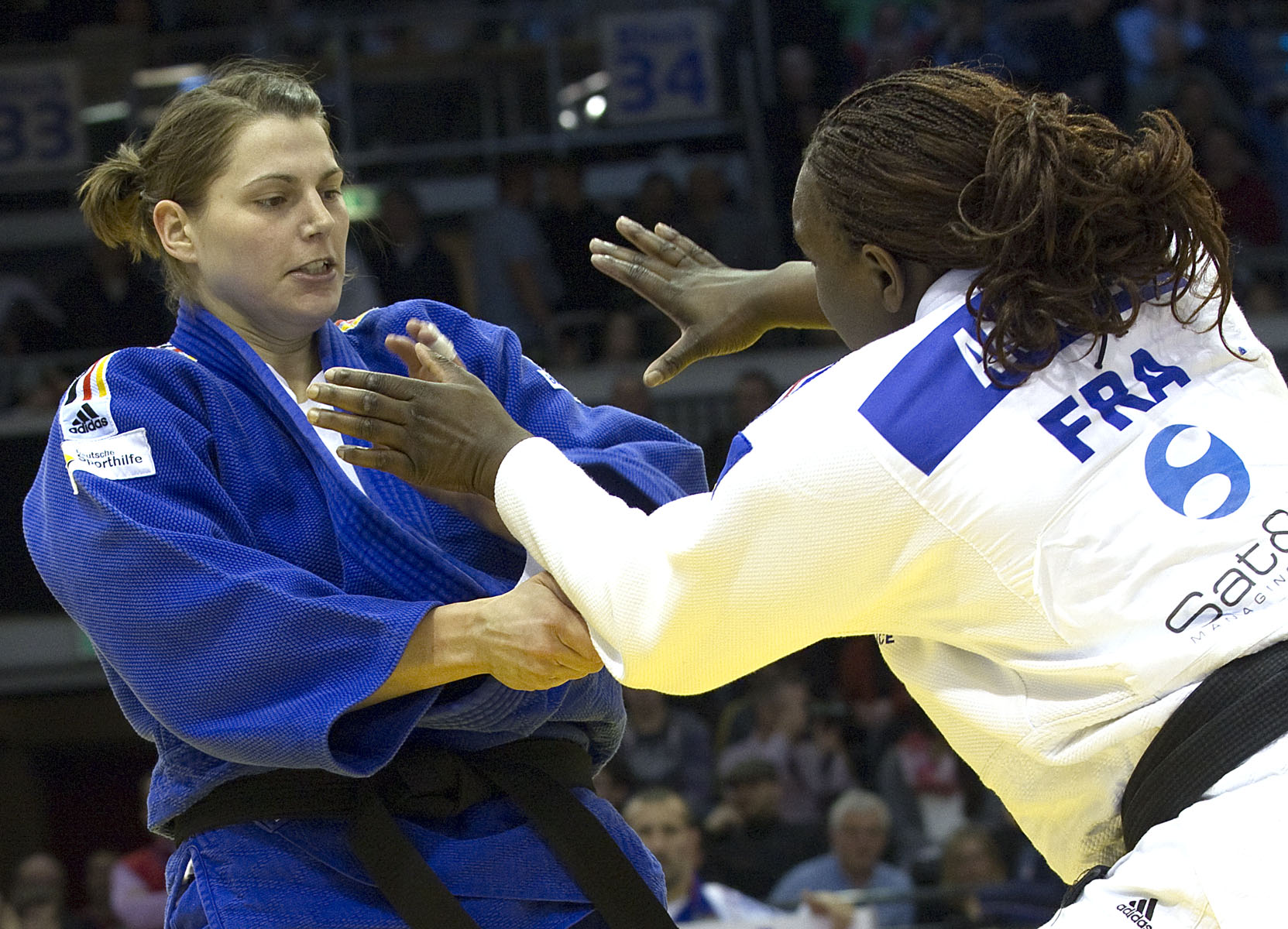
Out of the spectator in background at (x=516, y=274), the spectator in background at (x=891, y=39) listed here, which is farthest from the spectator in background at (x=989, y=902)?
the spectator in background at (x=891, y=39)

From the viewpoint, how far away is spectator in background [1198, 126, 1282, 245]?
7367 millimetres

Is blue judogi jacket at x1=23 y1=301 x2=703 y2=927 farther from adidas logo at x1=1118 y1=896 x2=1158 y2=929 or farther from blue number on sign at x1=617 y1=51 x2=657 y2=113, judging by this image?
blue number on sign at x1=617 y1=51 x2=657 y2=113

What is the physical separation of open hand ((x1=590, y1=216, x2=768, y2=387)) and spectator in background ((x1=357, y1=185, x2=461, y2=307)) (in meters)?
4.56

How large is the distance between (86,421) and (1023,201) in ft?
3.72

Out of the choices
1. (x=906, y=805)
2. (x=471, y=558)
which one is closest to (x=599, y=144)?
(x=906, y=805)

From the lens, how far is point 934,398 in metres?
1.50

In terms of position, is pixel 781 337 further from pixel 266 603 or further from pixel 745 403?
pixel 266 603

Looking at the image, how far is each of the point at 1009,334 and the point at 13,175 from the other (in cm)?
724

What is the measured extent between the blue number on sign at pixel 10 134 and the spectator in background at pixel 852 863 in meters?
5.31

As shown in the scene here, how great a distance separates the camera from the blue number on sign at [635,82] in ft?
25.7

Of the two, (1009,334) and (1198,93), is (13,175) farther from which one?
(1009,334)

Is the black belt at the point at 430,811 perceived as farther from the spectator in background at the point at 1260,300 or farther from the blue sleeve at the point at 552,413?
the spectator in background at the point at 1260,300

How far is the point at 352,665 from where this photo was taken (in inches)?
67.8

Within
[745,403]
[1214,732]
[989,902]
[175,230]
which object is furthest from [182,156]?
[745,403]
